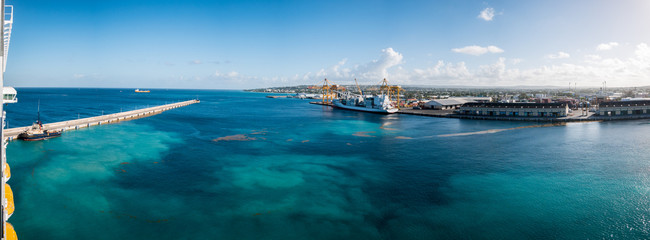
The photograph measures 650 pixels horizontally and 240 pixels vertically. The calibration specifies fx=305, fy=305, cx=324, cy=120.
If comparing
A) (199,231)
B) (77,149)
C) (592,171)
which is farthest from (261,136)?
(592,171)

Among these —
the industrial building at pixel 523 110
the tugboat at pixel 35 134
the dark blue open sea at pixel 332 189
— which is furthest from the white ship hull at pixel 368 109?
the tugboat at pixel 35 134

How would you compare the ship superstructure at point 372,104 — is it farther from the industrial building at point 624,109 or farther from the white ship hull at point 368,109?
the industrial building at point 624,109

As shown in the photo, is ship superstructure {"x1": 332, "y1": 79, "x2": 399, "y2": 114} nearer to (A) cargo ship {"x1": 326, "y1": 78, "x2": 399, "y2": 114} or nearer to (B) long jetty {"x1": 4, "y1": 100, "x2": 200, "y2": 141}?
(A) cargo ship {"x1": 326, "y1": 78, "x2": 399, "y2": 114}

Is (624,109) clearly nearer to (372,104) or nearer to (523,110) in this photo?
(523,110)

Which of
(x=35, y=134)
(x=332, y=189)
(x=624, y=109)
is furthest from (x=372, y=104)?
(x=35, y=134)

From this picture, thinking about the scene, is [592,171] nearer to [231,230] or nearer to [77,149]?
[231,230]

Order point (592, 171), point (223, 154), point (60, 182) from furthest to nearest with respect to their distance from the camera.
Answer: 1. point (223, 154)
2. point (592, 171)
3. point (60, 182)

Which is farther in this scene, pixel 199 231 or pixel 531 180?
pixel 531 180
